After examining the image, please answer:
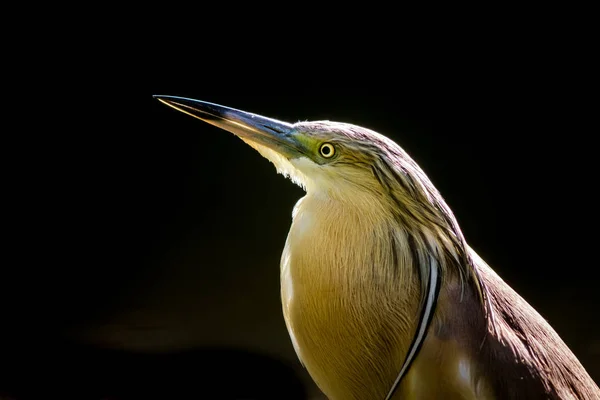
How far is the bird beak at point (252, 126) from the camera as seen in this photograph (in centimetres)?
142

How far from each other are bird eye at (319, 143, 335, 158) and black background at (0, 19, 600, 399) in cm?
175

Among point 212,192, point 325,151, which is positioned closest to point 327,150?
point 325,151

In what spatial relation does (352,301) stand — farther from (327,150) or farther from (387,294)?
(327,150)

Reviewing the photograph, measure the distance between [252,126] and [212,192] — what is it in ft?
5.93

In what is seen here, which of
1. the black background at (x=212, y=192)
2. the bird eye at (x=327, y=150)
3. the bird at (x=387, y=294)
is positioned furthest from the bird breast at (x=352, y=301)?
the black background at (x=212, y=192)

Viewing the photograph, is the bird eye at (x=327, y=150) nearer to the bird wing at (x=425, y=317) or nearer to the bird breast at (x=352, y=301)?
the bird breast at (x=352, y=301)

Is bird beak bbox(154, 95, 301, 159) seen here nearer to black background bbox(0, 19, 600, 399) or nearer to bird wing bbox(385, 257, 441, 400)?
bird wing bbox(385, 257, 441, 400)

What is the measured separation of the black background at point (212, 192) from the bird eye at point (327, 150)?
5.74 feet

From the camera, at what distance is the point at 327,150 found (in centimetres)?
136

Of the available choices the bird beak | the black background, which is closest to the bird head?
the bird beak

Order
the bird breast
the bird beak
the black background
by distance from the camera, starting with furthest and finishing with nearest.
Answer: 1. the black background
2. the bird beak
3. the bird breast

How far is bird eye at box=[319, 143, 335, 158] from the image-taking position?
4.44ft

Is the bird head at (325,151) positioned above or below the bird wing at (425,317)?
above

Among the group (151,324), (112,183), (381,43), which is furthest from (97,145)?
(381,43)
